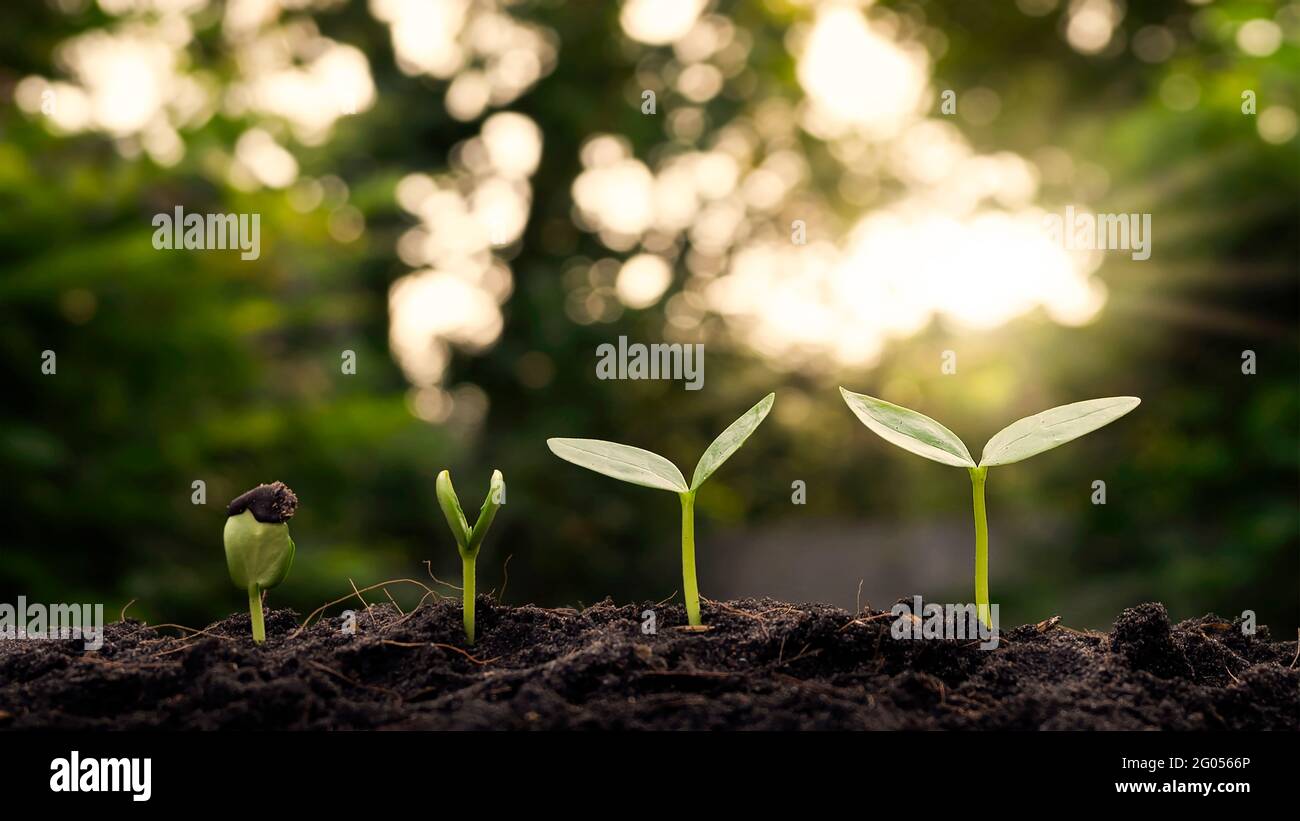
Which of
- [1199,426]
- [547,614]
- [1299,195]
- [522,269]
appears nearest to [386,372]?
[522,269]

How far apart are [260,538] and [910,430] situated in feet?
2.13

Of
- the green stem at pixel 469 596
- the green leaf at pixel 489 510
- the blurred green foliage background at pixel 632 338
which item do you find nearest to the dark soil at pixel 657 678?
the green stem at pixel 469 596

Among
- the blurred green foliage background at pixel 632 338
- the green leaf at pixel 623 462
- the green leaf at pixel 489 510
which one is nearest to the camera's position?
the green leaf at pixel 489 510

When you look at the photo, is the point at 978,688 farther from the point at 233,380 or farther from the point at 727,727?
the point at 233,380

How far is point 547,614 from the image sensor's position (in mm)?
1144

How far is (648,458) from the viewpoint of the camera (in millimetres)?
1099

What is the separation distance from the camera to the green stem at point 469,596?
1.03 m

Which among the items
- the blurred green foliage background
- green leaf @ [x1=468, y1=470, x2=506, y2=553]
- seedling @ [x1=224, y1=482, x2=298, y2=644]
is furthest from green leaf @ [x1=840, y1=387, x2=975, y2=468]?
the blurred green foliage background

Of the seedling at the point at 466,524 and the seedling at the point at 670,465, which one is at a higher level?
the seedling at the point at 670,465

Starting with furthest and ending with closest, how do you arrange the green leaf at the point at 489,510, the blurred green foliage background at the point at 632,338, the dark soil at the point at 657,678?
the blurred green foliage background at the point at 632,338, the green leaf at the point at 489,510, the dark soil at the point at 657,678

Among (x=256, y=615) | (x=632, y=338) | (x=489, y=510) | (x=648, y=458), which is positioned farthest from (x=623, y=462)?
(x=632, y=338)

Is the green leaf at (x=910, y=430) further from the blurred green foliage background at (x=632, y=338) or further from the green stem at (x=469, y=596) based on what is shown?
the blurred green foliage background at (x=632, y=338)

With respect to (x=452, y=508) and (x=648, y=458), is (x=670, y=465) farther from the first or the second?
(x=452, y=508)

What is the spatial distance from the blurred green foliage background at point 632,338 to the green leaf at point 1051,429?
1206 mm
